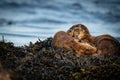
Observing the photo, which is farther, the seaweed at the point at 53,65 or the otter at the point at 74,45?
the otter at the point at 74,45

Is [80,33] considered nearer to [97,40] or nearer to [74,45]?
[97,40]

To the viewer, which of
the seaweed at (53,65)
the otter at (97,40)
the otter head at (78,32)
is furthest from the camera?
the otter head at (78,32)

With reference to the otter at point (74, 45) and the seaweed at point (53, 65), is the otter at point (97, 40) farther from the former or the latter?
the seaweed at point (53, 65)

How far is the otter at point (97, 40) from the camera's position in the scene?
9.74m

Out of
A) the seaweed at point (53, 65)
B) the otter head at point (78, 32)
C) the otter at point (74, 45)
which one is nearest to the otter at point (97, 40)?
the otter head at point (78, 32)

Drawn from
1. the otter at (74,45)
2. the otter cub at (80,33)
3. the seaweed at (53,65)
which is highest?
the otter cub at (80,33)

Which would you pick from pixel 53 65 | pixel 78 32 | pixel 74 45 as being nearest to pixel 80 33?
pixel 78 32

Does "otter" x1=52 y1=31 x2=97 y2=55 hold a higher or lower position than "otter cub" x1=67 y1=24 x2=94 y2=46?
lower

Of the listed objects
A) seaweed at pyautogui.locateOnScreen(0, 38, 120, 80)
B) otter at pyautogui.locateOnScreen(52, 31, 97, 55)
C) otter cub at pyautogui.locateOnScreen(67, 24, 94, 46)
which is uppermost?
otter cub at pyautogui.locateOnScreen(67, 24, 94, 46)

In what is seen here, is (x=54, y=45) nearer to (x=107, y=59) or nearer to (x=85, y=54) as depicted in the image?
(x=85, y=54)

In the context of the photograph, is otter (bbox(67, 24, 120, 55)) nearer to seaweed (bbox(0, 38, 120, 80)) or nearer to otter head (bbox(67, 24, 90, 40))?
otter head (bbox(67, 24, 90, 40))

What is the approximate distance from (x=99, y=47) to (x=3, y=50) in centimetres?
382

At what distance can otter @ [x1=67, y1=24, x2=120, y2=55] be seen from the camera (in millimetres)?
9738

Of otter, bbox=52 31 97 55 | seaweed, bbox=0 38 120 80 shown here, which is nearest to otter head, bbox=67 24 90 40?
otter, bbox=52 31 97 55
